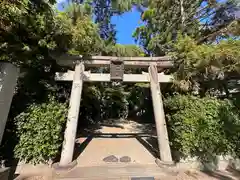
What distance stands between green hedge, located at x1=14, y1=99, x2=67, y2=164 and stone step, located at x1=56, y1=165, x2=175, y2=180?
2.19ft

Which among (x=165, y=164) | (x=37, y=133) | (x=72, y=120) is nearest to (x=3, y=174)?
(x=37, y=133)

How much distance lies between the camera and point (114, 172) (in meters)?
3.71

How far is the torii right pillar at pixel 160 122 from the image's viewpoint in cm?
408

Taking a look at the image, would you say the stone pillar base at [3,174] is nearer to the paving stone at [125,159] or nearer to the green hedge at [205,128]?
the paving stone at [125,159]

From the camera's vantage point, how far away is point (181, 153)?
4.30 metres

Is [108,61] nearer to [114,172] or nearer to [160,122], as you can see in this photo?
[160,122]

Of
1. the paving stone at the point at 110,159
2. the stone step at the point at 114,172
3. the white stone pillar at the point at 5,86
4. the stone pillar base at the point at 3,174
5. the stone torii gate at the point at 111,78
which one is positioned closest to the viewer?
the stone pillar base at the point at 3,174

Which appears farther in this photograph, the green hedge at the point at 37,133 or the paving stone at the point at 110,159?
the paving stone at the point at 110,159

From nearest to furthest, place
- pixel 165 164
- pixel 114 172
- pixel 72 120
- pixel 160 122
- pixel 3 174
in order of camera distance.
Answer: pixel 3 174 < pixel 114 172 < pixel 165 164 < pixel 72 120 < pixel 160 122

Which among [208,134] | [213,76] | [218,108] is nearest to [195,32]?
[213,76]

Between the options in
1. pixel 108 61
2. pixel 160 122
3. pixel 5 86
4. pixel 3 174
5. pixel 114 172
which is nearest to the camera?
pixel 3 174

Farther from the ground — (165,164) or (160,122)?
(160,122)

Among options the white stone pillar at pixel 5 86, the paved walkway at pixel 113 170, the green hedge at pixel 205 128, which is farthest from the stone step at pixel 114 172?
the white stone pillar at pixel 5 86

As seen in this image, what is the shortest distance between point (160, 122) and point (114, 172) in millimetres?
1643
